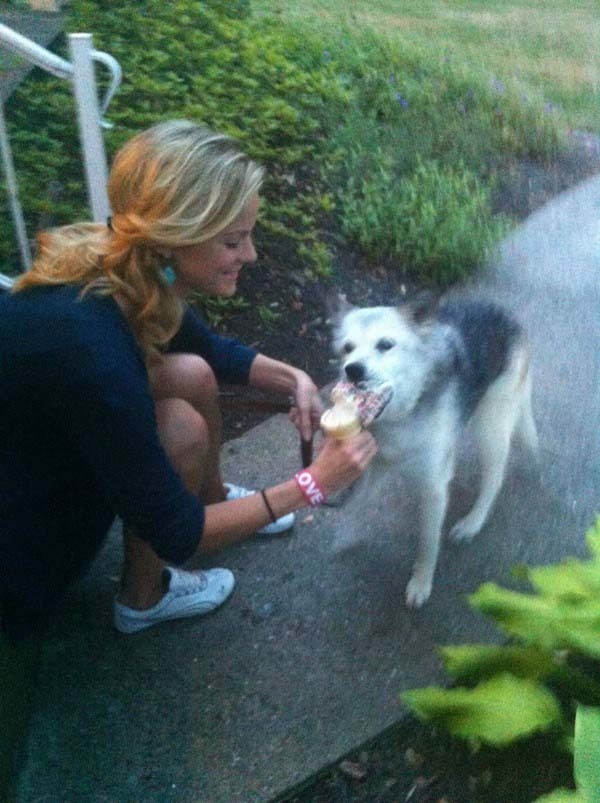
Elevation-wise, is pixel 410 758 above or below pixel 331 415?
below

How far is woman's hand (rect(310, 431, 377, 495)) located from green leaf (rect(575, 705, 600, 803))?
860mm

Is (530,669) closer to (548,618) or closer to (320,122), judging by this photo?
(548,618)

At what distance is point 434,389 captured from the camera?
8.46 ft

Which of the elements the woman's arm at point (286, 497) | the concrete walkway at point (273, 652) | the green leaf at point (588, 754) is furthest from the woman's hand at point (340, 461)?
the green leaf at point (588, 754)

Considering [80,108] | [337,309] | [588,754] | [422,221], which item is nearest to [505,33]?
[422,221]

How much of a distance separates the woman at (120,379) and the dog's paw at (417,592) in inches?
29.7

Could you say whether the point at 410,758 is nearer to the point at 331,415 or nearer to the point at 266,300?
the point at 331,415

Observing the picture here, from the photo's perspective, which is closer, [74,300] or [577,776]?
[577,776]

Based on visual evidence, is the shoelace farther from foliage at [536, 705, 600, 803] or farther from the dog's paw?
foliage at [536, 705, 600, 803]

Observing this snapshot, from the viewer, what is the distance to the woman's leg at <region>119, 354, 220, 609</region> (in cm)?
231

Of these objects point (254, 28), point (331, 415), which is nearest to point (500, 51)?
point (254, 28)

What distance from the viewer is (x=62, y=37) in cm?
503

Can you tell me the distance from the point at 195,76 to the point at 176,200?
3.26 meters

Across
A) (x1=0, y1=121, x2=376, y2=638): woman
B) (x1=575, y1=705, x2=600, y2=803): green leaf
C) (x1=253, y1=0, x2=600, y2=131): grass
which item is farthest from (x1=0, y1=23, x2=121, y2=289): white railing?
(x1=253, y1=0, x2=600, y2=131): grass
